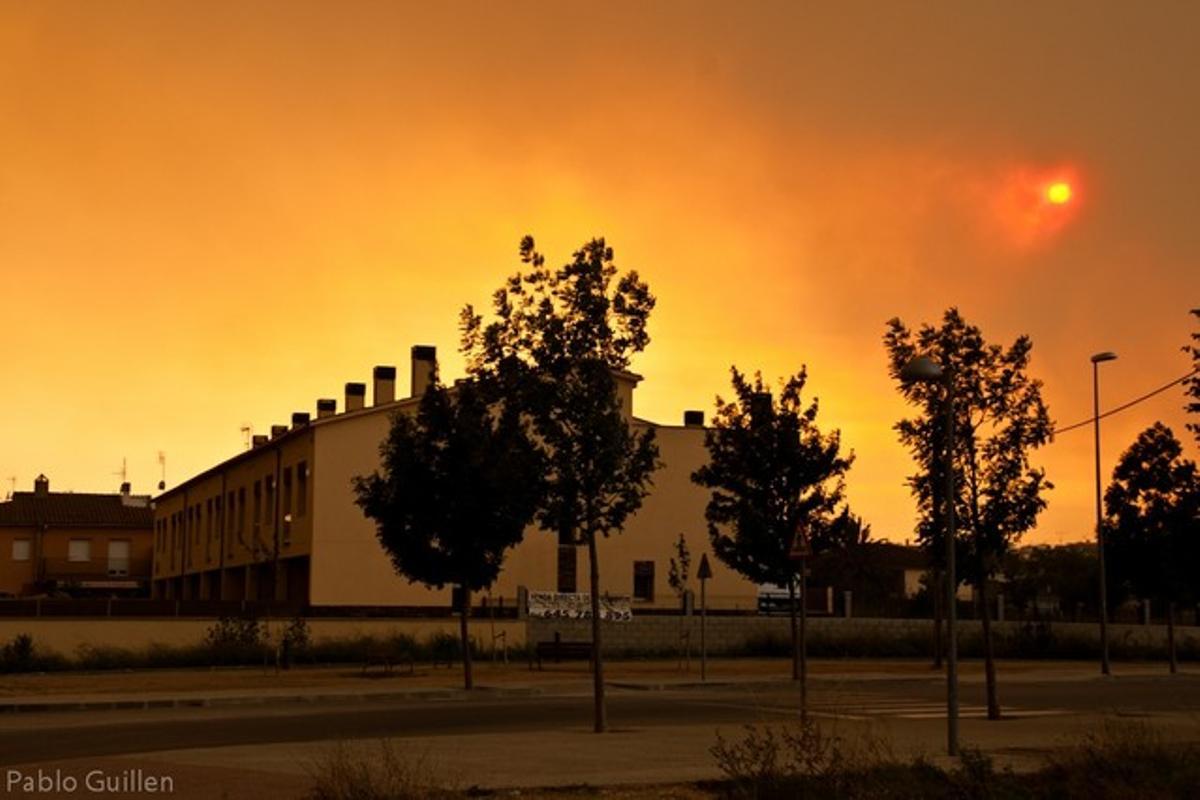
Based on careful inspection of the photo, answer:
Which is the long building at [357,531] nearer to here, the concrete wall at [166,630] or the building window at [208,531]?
the building window at [208,531]

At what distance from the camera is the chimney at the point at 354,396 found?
64.7 meters

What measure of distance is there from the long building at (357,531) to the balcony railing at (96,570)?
17.8 meters

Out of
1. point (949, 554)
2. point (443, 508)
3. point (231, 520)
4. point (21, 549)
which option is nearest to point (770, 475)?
point (443, 508)

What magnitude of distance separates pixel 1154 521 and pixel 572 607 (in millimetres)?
19381

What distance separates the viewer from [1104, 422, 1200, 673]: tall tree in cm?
4091

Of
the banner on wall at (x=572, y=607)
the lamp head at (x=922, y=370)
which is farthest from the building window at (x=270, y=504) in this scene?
the lamp head at (x=922, y=370)

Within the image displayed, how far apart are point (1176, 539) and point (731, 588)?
22.6 meters

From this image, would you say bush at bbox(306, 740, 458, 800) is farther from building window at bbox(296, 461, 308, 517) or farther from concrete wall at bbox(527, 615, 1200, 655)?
building window at bbox(296, 461, 308, 517)

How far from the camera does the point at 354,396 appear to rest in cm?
6488

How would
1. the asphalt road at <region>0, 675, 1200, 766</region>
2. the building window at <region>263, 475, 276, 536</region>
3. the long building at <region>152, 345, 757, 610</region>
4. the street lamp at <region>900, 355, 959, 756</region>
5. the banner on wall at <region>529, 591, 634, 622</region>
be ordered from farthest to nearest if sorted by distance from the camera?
1. the building window at <region>263, 475, 276, 536</region>
2. the long building at <region>152, 345, 757, 610</region>
3. the banner on wall at <region>529, 591, 634, 622</region>
4. the asphalt road at <region>0, 675, 1200, 766</region>
5. the street lamp at <region>900, 355, 959, 756</region>

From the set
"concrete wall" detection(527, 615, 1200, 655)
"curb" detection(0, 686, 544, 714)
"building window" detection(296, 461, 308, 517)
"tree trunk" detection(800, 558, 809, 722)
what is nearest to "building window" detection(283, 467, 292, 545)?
"building window" detection(296, 461, 308, 517)

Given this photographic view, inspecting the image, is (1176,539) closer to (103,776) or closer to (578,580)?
(578,580)

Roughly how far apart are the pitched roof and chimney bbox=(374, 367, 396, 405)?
33.2 meters

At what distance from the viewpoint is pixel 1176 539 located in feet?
131
